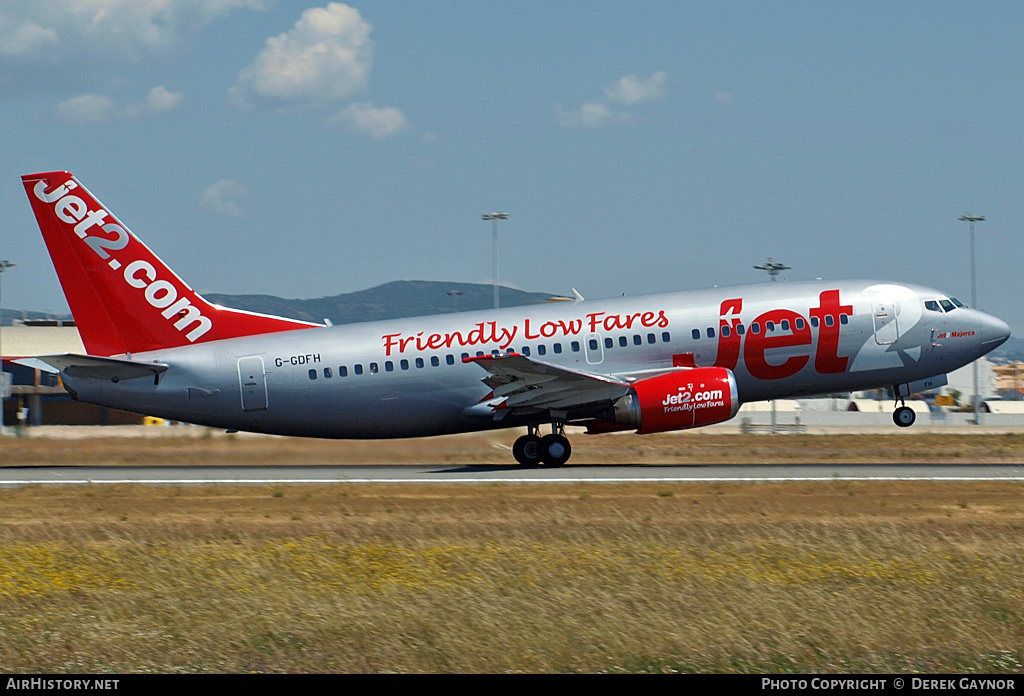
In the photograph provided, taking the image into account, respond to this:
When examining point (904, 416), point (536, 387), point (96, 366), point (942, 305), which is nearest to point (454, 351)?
point (536, 387)

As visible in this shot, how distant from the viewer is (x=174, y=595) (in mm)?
12688

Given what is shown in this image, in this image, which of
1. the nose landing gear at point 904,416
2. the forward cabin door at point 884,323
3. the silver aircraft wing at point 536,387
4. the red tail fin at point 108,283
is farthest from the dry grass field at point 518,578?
the red tail fin at point 108,283

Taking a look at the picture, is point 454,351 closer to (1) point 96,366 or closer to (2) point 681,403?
(2) point 681,403

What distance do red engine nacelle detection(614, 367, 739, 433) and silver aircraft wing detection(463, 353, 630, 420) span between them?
61cm

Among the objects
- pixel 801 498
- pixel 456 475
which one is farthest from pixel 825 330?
pixel 456 475

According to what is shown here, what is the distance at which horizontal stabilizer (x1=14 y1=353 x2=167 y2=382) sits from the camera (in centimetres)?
2938

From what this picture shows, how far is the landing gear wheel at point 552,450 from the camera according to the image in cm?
3070

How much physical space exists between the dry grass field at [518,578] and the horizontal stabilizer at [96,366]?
570 cm

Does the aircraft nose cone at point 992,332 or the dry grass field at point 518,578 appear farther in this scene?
the aircraft nose cone at point 992,332

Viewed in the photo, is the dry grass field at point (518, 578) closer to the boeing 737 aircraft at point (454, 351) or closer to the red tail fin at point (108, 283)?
the boeing 737 aircraft at point (454, 351)

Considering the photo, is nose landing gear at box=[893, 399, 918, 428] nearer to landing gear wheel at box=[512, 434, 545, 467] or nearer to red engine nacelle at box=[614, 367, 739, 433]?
red engine nacelle at box=[614, 367, 739, 433]

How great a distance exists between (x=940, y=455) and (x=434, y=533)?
84.3 feet

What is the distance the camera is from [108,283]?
1227 inches

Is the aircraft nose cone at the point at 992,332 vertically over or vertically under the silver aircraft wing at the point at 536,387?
over
